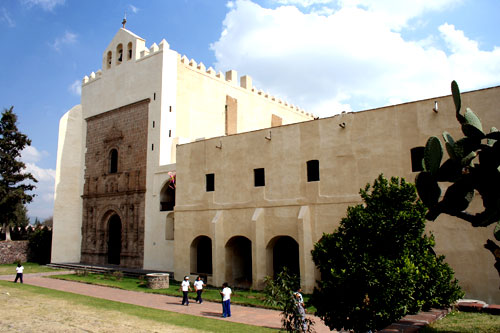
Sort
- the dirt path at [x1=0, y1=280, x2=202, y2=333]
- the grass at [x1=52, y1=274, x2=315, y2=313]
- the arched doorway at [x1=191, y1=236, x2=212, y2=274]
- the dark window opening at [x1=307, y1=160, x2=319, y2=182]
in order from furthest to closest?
the arched doorway at [x1=191, y1=236, x2=212, y2=274]
the dark window opening at [x1=307, y1=160, x2=319, y2=182]
the grass at [x1=52, y1=274, x2=315, y2=313]
the dirt path at [x1=0, y1=280, x2=202, y2=333]

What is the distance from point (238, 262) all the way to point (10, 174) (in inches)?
990

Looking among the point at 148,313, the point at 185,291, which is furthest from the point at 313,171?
the point at 148,313

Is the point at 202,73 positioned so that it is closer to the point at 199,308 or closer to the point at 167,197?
the point at 167,197

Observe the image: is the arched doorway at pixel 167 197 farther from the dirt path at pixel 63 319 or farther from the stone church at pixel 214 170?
the dirt path at pixel 63 319

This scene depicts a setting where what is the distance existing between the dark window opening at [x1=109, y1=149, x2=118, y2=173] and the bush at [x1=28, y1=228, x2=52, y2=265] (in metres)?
9.55

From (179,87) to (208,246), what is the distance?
1092 centimetres

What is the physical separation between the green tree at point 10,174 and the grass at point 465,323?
34556mm

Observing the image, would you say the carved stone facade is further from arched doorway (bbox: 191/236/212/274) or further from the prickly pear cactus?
the prickly pear cactus

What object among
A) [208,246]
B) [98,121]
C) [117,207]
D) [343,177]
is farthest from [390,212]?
[98,121]

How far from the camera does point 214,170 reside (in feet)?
68.1

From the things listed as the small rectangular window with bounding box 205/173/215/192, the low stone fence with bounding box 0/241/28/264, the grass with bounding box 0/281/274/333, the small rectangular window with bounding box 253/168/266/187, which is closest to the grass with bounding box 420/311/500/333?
the grass with bounding box 0/281/274/333

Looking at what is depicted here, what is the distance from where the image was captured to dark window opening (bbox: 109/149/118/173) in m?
29.4

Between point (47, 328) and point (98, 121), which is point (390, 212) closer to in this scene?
point (47, 328)

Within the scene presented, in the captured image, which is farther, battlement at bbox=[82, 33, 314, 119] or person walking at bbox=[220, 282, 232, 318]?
battlement at bbox=[82, 33, 314, 119]
